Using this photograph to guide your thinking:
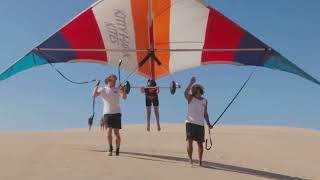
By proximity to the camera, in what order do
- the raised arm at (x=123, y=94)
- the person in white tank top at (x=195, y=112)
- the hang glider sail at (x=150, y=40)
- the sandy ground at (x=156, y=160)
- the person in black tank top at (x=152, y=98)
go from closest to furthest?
the sandy ground at (x=156, y=160) < the person in white tank top at (x=195, y=112) < the raised arm at (x=123, y=94) < the hang glider sail at (x=150, y=40) < the person in black tank top at (x=152, y=98)

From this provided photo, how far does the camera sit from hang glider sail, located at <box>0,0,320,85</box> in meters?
11.1

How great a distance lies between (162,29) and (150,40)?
334mm

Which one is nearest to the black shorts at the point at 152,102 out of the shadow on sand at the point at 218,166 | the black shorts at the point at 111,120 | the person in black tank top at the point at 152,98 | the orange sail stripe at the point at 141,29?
the person in black tank top at the point at 152,98

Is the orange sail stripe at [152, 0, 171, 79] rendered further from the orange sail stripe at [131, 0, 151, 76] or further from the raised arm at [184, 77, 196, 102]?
the raised arm at [184, 77, 196, 102]

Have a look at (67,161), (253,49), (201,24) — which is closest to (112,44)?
(201,24)

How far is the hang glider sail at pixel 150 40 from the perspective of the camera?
11.1 metres

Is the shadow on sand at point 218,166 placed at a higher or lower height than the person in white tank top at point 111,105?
lower

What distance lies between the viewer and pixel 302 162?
11578mm

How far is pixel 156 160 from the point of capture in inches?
368

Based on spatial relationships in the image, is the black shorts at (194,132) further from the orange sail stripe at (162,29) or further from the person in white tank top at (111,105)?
the orange sail stripe at (162,29)

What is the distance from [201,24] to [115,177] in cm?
484

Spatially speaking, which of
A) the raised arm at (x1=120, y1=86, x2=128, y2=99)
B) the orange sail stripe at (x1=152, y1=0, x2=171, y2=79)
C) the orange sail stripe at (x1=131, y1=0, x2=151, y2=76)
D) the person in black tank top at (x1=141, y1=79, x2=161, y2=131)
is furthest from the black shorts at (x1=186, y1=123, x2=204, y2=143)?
the orange sail stripe at (x1=131, y1=0, x2=151, y2=76)

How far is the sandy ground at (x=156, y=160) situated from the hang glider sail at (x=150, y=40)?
174 centimetres

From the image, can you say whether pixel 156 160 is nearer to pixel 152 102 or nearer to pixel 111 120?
pixel 111 120
